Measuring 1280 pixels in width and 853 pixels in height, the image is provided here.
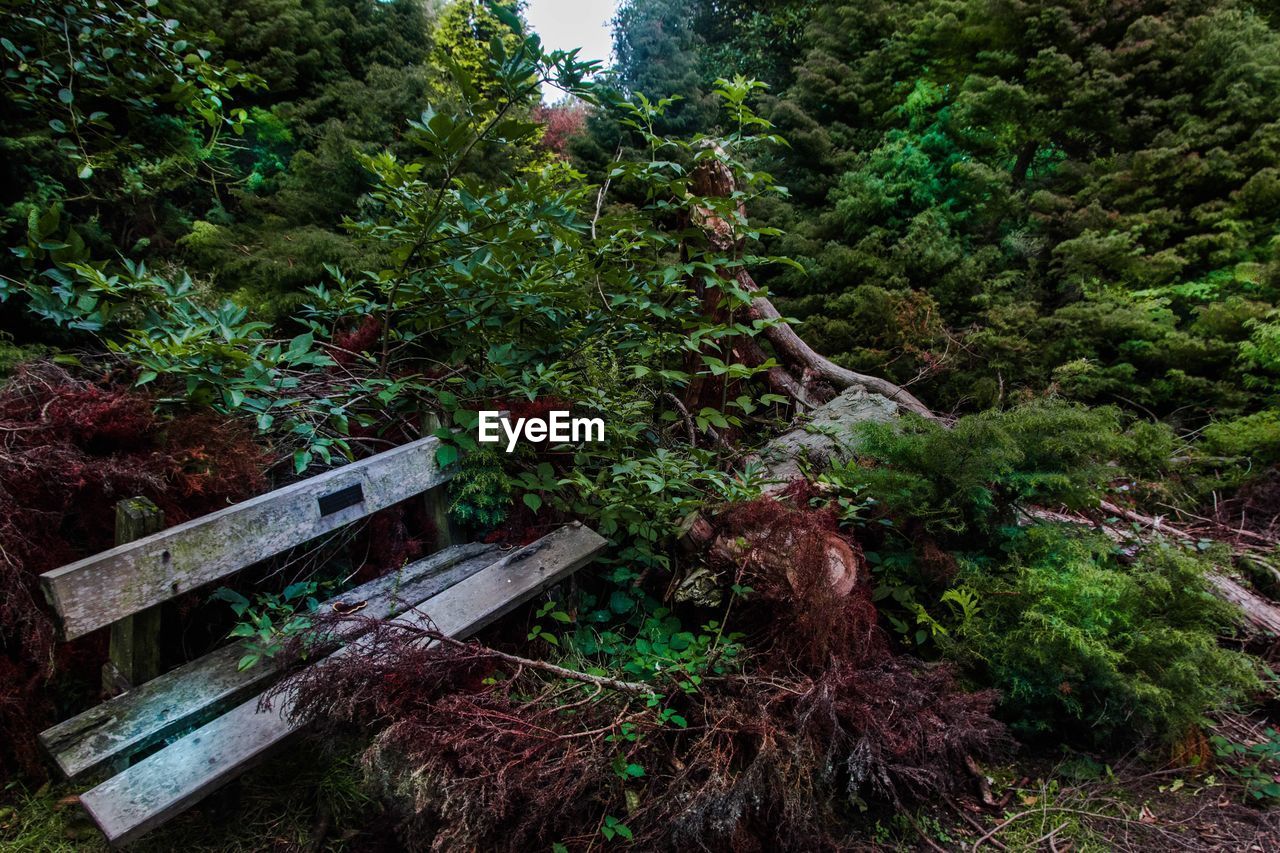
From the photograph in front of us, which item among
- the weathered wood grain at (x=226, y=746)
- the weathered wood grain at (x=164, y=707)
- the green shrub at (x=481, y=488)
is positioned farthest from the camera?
the green shrub at (x=481, y=488)

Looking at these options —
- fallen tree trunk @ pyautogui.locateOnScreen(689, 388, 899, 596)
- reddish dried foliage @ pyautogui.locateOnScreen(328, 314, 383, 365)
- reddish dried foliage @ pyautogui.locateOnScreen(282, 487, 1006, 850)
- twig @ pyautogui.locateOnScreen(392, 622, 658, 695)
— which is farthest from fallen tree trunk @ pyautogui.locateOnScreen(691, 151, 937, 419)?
twig @ pyautogui.locateOnScreen(392, 622, 658, 695)

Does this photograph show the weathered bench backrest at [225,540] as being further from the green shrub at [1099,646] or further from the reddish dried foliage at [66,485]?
the green shrub at [1099,646]

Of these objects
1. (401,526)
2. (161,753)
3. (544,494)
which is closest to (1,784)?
(161,753)

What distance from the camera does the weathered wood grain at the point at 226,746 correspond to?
1554 mm

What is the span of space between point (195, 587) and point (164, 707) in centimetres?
37

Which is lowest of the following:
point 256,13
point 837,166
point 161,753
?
point 161,753

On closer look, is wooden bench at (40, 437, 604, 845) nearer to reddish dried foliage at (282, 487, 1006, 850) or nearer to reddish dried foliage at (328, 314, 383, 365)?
reddish dried foliage at (282, 487, 1006, 850)

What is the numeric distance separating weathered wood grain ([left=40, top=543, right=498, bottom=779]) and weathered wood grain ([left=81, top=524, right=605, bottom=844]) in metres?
0.07

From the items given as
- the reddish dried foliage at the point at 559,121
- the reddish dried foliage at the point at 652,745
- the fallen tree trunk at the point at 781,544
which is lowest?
the reddish dried foliage at the point at 652,745

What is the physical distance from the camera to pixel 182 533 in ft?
6.02

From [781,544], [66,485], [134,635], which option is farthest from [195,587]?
[781,544]

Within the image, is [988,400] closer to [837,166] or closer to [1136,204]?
[1136,204]

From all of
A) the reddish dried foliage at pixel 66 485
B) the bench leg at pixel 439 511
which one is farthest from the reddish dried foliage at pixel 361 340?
the reddish dried foliage at pixel 66 485

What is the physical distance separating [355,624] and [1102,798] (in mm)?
2812
